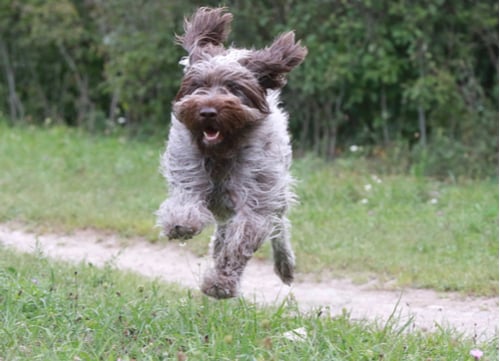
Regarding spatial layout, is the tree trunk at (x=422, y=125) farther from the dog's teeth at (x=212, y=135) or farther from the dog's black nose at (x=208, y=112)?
the dog's black nose at (x=208, y=112)

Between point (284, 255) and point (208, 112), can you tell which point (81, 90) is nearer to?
point (284, 255)

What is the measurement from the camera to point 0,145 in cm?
1341

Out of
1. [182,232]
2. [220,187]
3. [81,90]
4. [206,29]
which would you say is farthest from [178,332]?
[81,90]

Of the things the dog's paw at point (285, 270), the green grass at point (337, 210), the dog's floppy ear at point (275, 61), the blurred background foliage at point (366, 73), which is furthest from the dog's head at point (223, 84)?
the blurred background foliage at point (366, 73)

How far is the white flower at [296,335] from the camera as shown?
4.74m

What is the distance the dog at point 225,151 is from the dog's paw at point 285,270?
1.78 feet

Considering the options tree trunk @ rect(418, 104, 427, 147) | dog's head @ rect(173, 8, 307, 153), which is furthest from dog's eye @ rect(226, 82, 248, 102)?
tree trunk @ rect(418, 104, 427, 147)

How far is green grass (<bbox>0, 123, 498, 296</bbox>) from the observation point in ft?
Answer: 25.4

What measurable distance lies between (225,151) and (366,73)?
24.0ft

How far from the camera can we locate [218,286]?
497cm

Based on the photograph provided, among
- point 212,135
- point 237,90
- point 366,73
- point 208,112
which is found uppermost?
point 237,90

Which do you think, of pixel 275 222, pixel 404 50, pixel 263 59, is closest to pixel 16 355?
pixel 275 222

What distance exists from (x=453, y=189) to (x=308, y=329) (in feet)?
19.2

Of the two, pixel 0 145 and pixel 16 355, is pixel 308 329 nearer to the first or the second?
pixel 16 355
